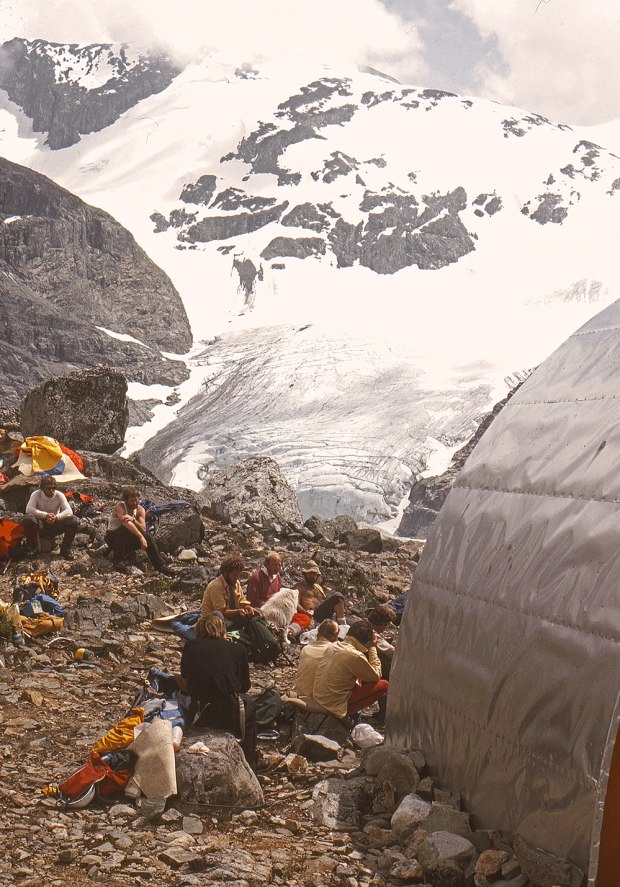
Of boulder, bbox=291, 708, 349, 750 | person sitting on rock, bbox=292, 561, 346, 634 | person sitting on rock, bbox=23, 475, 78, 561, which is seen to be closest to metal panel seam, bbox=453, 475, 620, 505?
boulder, bbox=291, 708, 349, 750

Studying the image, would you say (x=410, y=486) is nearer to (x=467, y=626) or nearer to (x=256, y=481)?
(x=256, y=481)

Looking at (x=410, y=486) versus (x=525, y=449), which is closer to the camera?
(x=525, y=449)

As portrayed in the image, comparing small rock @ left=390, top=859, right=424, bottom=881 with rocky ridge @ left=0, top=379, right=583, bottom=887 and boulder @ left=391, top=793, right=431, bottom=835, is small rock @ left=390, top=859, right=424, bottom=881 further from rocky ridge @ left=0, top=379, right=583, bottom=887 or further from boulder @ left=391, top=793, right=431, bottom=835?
boulder @ left=391, top=793, right=431, bottom=835

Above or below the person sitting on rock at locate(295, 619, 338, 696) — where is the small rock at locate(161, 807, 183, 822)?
below

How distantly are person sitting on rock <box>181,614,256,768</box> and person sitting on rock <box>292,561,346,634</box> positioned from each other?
12.1ft

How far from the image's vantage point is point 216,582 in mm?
7875

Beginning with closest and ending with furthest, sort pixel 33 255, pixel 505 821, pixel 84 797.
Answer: pixel 505 821 < pixel 84 797 < pixel 33 255

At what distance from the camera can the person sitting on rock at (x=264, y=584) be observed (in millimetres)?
9297

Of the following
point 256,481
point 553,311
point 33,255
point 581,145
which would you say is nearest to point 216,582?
point 256,481

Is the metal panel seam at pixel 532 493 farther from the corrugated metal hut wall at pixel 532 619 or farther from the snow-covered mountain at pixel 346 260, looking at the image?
the snow-covered mountain at pixel 346 260

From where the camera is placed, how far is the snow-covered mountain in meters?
69.6

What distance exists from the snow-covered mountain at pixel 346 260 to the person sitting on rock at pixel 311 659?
169 ft

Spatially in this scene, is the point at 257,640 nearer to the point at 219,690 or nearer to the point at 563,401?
the point at 219,690

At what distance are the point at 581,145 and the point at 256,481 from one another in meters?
197
